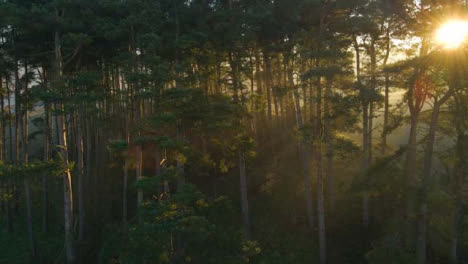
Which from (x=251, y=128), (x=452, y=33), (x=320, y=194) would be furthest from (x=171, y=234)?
(x=251, y=128)

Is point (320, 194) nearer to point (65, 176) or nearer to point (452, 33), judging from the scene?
point (452, 33)

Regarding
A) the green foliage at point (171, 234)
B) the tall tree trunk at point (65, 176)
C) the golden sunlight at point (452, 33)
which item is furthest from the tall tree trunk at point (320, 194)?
the tall tree trunk at point (65, 176)

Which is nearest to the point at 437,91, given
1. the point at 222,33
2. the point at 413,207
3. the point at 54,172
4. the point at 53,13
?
the point at 413,207

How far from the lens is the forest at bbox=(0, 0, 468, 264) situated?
32.4 feet

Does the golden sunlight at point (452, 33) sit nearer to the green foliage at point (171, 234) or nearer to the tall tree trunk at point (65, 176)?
the green foliage at point (171, 234)

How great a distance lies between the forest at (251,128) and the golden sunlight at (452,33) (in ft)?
0.12

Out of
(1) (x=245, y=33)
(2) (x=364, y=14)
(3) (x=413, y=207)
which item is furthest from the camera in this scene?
(1) (x=245, y=33)

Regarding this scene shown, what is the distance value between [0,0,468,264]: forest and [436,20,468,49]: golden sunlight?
35mm

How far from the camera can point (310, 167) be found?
1981 centimetres

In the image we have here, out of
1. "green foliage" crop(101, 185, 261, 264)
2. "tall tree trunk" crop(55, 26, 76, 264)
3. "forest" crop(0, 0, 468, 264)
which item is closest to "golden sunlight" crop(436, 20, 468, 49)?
"forest" crop(0, 0, 468, 264)

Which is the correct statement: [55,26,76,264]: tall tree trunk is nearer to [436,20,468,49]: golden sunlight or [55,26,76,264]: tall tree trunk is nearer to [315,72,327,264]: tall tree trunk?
[315,72,327,264]: tall tree trunk

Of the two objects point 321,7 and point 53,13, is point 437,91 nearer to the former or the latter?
point 321,7

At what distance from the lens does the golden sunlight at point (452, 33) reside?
816cm

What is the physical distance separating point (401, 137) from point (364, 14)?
2261 centimetres
